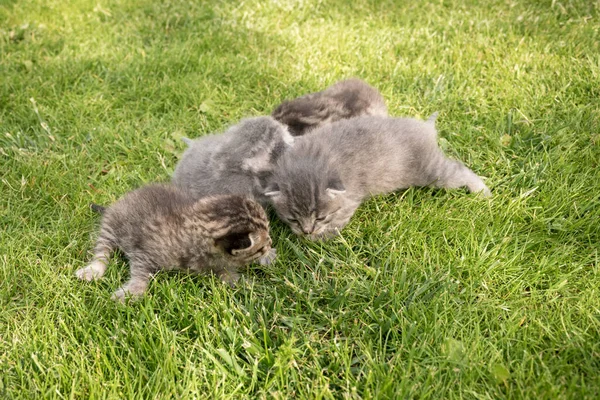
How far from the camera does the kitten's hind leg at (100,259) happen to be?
349 cm

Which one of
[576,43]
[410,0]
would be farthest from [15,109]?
[576,43]

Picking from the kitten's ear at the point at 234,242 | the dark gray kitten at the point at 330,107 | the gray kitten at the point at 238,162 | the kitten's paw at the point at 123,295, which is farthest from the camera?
the dark gray kitten at the point at 330,107

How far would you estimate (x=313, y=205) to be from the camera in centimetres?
387

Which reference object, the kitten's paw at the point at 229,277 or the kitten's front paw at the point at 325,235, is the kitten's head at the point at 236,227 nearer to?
the kitten's paw at the point at 229,277

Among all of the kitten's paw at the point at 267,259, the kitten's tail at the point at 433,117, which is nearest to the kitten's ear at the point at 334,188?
the kitten's paw at the point at 267,259

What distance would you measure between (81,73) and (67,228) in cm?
288

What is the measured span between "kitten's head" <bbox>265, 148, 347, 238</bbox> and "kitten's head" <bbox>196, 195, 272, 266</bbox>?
345mm

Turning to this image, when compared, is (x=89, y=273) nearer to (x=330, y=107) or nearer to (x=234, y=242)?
(x=234, y=242)

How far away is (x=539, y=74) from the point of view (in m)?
5.38

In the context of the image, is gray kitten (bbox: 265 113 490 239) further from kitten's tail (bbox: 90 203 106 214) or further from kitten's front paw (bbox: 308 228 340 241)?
kitten's tail (bbox: 90 203 106 214)

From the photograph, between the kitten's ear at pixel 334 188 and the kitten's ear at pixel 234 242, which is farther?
the kitten's ear at pixel 334 188

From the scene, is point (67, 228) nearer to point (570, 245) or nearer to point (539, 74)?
point (570, 245)

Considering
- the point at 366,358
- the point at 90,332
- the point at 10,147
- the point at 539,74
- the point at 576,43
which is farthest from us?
the point at 576,43

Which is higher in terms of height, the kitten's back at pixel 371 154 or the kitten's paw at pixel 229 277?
the kitten's back at pixel 371 154
